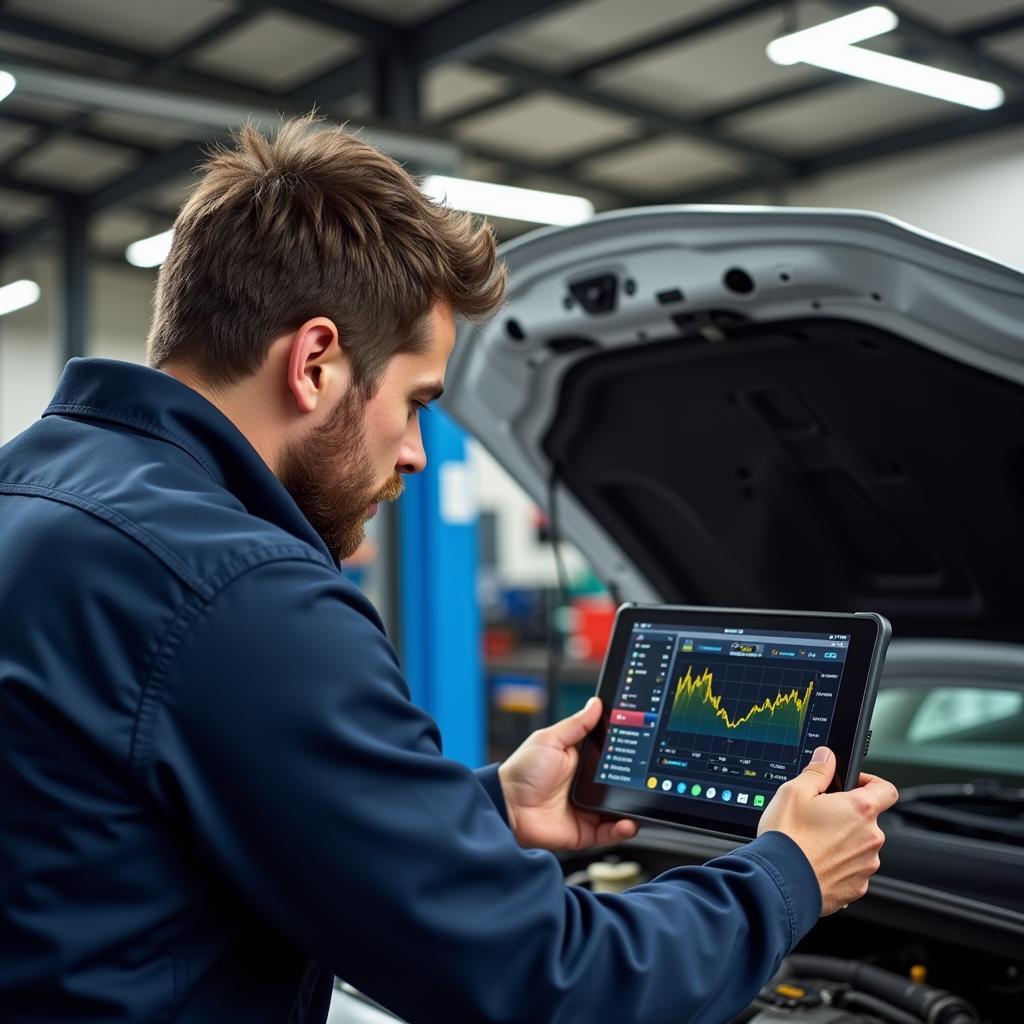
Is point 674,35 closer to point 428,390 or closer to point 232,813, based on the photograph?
point 428,390

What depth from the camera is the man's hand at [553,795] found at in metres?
1.50

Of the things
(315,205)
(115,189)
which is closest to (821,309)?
(315,205)

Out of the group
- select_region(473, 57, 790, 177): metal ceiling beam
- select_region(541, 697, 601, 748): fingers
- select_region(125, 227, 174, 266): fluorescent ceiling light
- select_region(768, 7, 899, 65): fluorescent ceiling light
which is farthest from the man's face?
select_region(125, 227, 174, 266): fluorescent ceiling light

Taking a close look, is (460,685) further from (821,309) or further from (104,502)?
(104,502)

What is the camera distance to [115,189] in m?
8.34

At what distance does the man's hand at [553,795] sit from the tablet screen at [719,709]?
0.05 meters

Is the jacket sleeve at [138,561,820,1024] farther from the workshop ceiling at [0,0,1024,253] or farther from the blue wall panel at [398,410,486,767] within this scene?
the blue wall panel at [398,410,486,767]

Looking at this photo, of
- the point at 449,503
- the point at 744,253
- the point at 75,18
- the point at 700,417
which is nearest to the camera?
the point at 744,253

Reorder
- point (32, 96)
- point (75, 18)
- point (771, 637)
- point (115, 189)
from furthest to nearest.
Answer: point (115, 189) < point (75, 18) < point (32, 96) < point (771, 637)

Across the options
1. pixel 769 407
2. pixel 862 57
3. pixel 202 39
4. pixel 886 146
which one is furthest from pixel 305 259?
pixel 886 146

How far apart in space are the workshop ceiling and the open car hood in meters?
2.34

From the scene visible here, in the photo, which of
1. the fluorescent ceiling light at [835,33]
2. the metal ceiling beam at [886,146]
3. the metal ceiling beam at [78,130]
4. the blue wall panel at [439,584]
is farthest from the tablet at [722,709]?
the metal ceiling beam at [886,146]

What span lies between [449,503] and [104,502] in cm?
370

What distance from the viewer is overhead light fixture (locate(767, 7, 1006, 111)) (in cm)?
530
